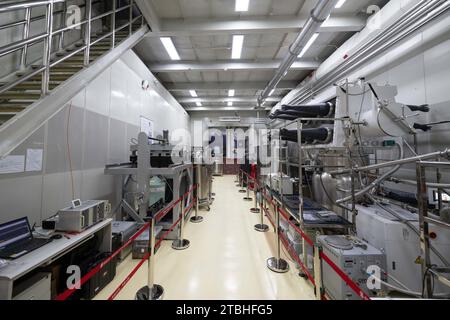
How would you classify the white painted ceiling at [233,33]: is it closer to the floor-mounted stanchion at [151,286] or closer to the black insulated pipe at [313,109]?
the black insulated pipe at [313,109]

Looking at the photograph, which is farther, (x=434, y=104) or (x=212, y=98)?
(x=212, y=98)

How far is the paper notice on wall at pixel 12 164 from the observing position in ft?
5.96

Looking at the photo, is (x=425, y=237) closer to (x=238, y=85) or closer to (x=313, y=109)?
(x=313, y=109)

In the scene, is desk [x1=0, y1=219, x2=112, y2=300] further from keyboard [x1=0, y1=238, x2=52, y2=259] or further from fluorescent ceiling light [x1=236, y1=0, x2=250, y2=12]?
Answer: fluorescent ceiling light [x1=236, y1=0, x2=250, y2=12]

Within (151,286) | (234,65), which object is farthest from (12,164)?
(234,65)

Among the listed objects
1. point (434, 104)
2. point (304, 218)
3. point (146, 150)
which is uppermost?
point (434, 104)

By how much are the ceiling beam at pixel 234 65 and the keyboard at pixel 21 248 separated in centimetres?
473

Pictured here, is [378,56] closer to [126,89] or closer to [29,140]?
[126,89]

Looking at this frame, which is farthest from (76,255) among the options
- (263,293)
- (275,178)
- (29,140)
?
(275,178)

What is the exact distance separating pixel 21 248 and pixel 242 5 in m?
4.24

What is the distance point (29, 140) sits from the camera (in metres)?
2.07

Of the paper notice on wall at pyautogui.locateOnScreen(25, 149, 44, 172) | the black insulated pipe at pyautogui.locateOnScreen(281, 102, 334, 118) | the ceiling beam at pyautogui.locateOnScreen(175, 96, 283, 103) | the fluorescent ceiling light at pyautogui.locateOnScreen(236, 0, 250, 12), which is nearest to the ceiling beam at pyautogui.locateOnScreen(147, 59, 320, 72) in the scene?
the fluorescent ceiling light at pyautogui.locateOnScreen(236, 0, 250, 12)

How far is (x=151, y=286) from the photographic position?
202cm

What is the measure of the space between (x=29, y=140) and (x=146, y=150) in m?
1.34
